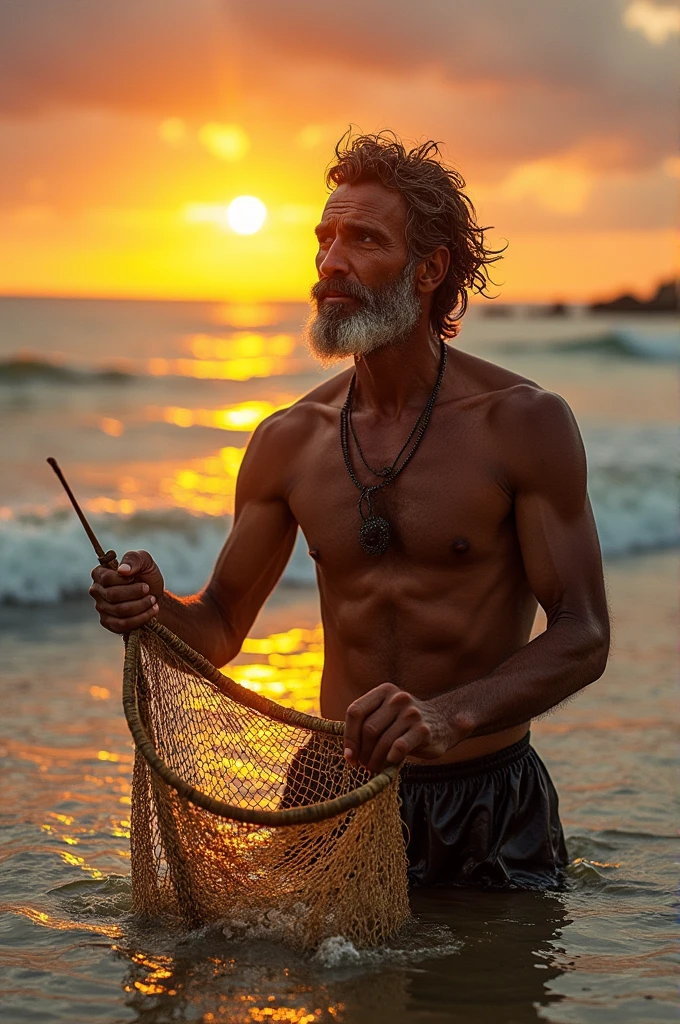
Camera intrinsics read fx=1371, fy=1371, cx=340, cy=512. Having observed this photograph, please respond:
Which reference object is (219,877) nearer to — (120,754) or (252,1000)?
(252,1000)

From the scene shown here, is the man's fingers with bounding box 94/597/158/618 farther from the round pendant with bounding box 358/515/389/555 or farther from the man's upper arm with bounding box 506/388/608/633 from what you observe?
the man's upper arm with bounding box 506/388/608/633

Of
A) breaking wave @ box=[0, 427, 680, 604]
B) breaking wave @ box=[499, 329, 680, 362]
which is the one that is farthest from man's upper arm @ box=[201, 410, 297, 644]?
breaking wave @ box=[499, 329, 680, 362]

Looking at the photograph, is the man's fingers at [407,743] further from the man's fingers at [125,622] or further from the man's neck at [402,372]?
the man's neck at [402,372]

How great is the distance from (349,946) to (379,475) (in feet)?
4.40

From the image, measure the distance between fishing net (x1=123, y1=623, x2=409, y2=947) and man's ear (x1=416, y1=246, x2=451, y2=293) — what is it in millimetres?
1310

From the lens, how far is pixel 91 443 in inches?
744

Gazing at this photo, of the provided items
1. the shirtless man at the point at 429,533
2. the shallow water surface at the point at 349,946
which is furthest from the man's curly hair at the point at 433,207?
the shallow water surface at the point at 349,946

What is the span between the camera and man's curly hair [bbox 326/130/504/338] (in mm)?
4066

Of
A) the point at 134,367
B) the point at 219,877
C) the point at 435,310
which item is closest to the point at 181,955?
the point at 219,877

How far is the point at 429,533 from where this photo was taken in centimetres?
388

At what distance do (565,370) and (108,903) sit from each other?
33430 mm

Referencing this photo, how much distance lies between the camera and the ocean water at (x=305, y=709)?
331cm

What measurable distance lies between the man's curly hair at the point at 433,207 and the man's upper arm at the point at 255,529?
24.7 inches

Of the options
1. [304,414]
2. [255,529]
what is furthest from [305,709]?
[304,414]
